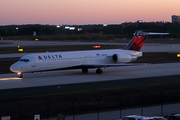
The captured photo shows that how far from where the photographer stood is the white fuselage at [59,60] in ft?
110

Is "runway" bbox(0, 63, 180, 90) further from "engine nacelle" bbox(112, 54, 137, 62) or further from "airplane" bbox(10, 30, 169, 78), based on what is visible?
"engine nacelle" bbox(112, 54, 137, 62)

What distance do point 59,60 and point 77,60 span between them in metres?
2.72

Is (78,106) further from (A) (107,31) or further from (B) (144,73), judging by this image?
(A) (107,31)

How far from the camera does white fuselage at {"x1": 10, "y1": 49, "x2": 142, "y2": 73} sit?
33531 mm

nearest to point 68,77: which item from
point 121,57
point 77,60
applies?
point 77,60

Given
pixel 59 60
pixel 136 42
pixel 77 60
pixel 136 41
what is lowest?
pixel 77 60

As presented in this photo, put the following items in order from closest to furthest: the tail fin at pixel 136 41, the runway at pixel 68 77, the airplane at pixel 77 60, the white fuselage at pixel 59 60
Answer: the runway at pixel 68 77
the white fuselage at pixel 59 60
the airplane at pixel 77 60
the tail fin at pixel 136 41

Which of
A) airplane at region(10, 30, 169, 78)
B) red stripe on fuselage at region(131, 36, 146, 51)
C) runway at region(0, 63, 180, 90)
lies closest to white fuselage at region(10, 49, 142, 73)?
airplane at region(10, 30, 169, 78)

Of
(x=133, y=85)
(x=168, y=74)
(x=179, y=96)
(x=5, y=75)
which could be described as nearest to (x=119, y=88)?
(x=133, y=85)

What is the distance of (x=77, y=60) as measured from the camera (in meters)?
37.1

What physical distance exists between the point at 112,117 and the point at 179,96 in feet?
29.3

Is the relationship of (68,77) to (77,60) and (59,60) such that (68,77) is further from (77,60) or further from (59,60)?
(77,60)

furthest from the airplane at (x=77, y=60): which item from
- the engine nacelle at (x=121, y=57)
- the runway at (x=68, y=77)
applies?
the runway at (x=68, y=77)

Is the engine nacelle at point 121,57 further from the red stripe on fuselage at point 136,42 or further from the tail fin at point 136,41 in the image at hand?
the red stripe on fuselage at point 136,42
